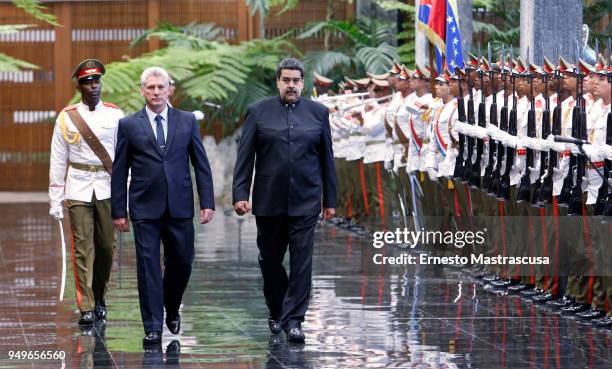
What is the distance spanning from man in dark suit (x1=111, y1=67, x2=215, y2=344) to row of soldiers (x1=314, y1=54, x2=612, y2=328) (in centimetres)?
242

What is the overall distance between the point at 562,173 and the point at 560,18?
3.35 metres

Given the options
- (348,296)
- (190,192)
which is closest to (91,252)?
(190,192)

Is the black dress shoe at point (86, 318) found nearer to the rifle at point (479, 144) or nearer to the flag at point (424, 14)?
the rifle at point (479, 144)

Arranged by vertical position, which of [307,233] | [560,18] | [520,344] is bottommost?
[520,344]

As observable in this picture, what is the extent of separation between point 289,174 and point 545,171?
8.67 feet

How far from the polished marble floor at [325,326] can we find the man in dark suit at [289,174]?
1.84ft

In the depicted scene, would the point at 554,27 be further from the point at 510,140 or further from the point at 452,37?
the point at 452,37

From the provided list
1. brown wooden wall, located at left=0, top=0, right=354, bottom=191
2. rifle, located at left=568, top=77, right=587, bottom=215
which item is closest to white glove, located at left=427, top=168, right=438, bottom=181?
rifle, located at left=568, top=77, right=587, bottom=215

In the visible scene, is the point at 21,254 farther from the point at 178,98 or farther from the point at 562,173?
the point at 178,98

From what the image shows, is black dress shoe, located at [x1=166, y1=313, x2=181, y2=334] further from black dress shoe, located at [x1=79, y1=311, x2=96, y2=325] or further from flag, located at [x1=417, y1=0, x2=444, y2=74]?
flag, located at [x1=417, y1=0, x2=444, y2=74]

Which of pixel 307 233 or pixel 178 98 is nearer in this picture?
pixel 307 233

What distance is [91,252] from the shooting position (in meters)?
11.9

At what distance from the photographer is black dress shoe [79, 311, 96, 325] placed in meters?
11.6

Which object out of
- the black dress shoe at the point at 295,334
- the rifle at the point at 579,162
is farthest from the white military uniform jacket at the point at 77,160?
the rifle at the point at 579,162
